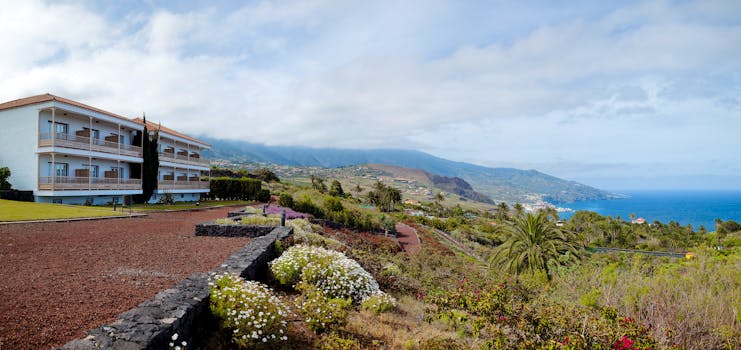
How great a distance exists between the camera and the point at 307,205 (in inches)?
925

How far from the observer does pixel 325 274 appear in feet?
23.2

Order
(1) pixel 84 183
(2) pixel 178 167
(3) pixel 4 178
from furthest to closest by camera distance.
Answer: (2) pixel 178 167 → (1) pixel 84 183 → (3) pixel 4 178

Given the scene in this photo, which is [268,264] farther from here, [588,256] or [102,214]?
[102,214]

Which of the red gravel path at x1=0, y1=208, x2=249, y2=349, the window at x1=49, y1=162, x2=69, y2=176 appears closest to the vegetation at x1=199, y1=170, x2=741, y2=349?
the red gravel path at x1=0, y1=208, x2=249, y2=349

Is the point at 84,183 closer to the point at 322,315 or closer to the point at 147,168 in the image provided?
the point at 147,168

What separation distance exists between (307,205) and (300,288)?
17.1 meters

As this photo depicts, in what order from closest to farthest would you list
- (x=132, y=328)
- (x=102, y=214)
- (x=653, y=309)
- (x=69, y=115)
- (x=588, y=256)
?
(x=132, y=328), (x=653, y=309), (x=588, y=256), (x=102, y=214), (x=69, y=115)

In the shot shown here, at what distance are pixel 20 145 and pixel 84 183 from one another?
389cm

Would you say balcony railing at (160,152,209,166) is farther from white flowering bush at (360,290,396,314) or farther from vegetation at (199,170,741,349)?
white flowering bush at (360,290,396,314)

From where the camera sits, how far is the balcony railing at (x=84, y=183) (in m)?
20.5

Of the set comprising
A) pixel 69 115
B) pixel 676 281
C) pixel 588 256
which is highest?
pixel 69 115

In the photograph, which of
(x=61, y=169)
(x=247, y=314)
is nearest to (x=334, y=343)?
(x=247, y=314)

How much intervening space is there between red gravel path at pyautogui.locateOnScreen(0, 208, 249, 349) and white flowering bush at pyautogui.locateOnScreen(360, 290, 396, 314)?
11.1ft

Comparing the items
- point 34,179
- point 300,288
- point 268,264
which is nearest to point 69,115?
point 34,179
